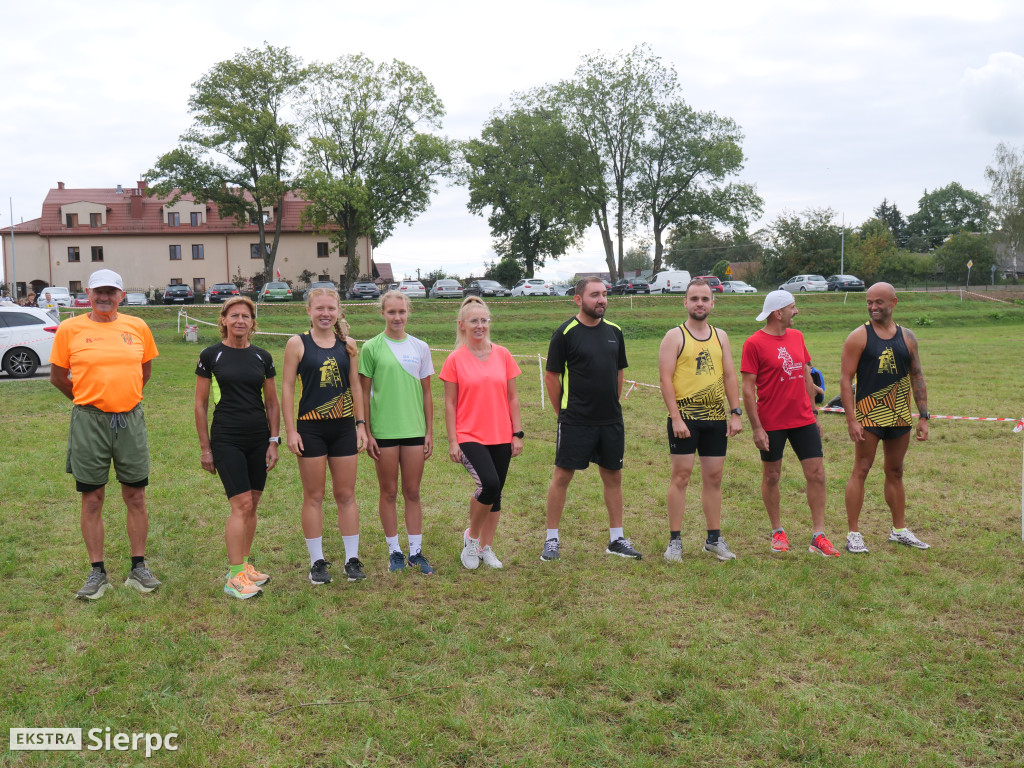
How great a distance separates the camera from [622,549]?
18.5 ft

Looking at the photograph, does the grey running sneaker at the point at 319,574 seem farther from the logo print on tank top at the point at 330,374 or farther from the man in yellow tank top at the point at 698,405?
the man in yellow tank top at the point at 698,405

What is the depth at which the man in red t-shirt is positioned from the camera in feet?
18.4

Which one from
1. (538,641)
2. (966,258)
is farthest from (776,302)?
(966,258)

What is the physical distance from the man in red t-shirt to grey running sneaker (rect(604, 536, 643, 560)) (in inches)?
41.6

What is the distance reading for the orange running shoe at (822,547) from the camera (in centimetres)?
553

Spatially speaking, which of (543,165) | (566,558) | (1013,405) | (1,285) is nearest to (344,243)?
(543,165)

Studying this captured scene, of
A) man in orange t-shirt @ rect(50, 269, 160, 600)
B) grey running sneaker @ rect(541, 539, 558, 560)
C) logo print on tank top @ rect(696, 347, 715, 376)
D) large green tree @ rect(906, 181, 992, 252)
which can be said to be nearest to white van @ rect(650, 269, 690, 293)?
logo print on tank top @ rect(696, 347, 715, 376)

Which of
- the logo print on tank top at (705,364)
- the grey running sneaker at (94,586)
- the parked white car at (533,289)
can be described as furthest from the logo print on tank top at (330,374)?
the parked white car at (533,289)

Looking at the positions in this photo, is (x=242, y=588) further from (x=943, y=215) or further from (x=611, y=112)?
(x=943, y=215)

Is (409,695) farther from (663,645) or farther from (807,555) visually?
(807,555)

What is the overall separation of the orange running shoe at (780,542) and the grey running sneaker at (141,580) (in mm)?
4303

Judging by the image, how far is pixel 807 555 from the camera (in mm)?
5566

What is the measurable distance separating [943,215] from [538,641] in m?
117

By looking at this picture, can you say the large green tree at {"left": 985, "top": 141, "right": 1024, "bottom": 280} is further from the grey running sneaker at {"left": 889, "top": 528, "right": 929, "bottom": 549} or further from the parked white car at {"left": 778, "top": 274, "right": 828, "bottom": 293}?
the grey running sneaker at {"left": 889, "top": 528, "right": 929, "bottom": 549}
